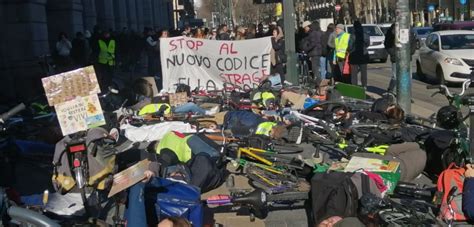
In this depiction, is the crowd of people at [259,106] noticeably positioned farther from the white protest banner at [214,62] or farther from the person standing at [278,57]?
the white protest banner at [214,62]

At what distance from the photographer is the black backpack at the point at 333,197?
542 cm

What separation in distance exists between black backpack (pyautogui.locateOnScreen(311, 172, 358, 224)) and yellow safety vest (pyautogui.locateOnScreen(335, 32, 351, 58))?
10.6 meters

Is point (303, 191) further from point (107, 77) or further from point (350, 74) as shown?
point (107, 77)

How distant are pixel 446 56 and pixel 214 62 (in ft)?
20.5

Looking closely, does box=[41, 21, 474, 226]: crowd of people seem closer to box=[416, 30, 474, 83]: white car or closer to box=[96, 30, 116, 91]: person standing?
box=[96, 30, 116, 91]: person standing

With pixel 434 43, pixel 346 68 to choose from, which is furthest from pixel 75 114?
pixel 434 43

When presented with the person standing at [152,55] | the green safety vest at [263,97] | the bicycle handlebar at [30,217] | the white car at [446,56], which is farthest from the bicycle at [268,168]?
the person standing at [152,55]

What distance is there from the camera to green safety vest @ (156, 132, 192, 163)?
7.27 metres

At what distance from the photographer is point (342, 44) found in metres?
16.1

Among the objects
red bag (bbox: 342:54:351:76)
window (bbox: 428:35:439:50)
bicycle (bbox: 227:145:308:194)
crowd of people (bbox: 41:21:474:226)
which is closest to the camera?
bicycle (bbox: 227:145:308:194)

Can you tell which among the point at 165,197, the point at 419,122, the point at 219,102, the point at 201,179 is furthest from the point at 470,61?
the point at 165,197

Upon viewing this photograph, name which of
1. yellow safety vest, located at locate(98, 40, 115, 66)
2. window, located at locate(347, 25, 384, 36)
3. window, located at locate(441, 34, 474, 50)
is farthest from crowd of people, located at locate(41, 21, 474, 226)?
window, located at locate(347, 25, 384, 36)

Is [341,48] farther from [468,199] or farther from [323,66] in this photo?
[468,199]

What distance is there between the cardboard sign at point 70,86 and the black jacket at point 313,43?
497 inches
